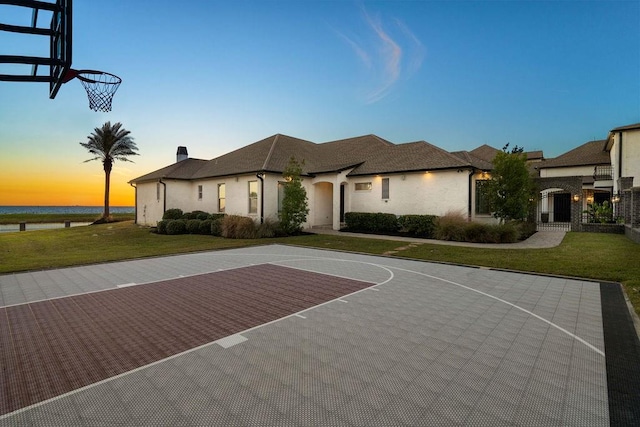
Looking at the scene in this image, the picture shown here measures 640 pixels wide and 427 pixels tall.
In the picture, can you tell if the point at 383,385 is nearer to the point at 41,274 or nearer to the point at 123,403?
the point at 123,403

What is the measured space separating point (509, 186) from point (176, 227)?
21169 millimetres

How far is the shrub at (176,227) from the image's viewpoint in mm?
20312

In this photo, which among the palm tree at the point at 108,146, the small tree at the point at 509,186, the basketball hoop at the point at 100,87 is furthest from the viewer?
the palm tree at the point at 108,146

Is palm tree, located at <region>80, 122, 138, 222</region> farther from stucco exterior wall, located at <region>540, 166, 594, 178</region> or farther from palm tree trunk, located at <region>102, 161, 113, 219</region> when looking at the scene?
stucco exterior wall, located at <region>540, 166, 594, 178</region>

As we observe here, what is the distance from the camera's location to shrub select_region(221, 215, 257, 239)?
17.6 meters

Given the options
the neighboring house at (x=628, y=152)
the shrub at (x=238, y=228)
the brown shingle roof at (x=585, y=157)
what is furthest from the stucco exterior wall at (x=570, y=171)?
the shrub at (x=238, y=228)

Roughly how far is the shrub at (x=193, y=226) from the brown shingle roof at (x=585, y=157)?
34.4m

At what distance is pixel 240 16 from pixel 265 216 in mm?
11524

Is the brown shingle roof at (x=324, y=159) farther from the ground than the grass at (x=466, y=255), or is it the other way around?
the brown shingle roof at (x=324, y=159)

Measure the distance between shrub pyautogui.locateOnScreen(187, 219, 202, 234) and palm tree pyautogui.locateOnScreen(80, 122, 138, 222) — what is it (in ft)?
52.9

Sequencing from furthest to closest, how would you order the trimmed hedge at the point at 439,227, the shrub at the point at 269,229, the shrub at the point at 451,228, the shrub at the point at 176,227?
the shrub at the point at 176,227 < the shrub at the point at 269,229 < the shrub at the point at 451,228 < the trimmed hedge at the point at 439,227

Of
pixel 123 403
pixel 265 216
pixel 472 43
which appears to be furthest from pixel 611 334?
pixel 472 43

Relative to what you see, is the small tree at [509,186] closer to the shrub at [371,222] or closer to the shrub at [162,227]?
the shrub at [371,222]

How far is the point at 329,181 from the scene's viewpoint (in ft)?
70.1
